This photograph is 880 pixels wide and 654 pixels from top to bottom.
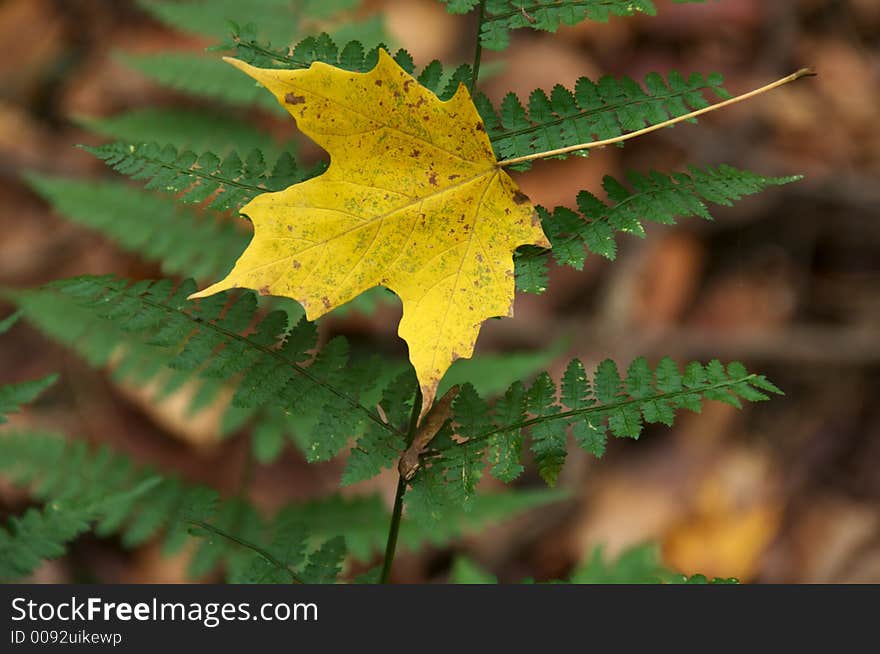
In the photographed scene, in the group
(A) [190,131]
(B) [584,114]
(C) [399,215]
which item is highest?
(B) [584,114]

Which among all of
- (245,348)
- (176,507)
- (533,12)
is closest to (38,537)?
(245,348)

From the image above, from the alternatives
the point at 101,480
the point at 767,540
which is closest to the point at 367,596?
the point at 101,480

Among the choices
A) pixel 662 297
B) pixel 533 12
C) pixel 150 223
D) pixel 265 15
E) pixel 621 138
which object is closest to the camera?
pixel 621 138

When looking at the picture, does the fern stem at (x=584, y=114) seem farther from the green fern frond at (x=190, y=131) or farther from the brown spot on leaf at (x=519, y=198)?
the green fern frond at (x=190, y=131)

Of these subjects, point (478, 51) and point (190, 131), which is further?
point (190, 131)

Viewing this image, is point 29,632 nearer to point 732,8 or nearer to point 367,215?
point 367,215

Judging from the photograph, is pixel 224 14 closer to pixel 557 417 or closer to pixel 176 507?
pixel 176 507

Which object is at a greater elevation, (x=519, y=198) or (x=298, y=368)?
(x=519, y=198)
